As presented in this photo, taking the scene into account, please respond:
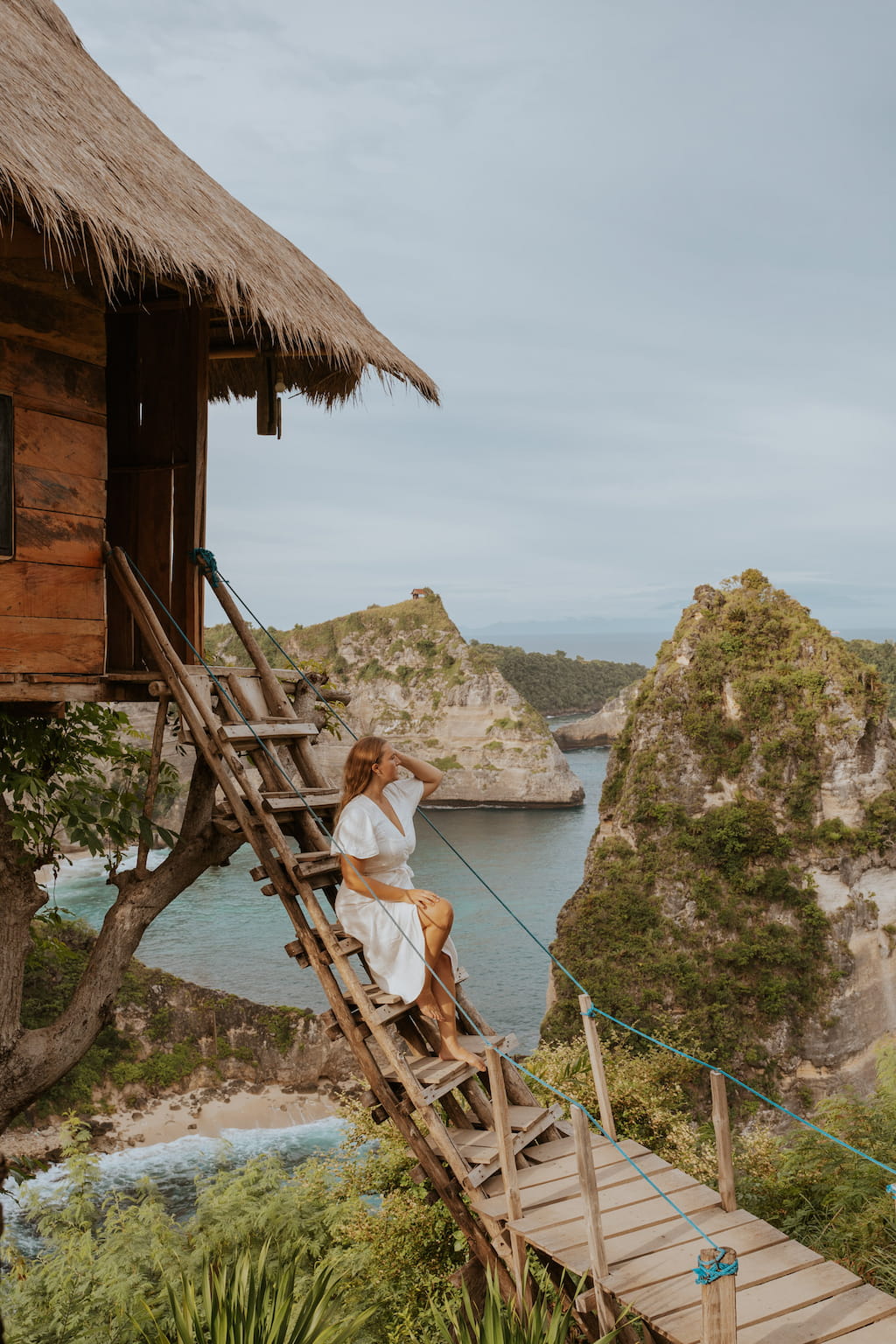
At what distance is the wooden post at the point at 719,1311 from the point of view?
3.35 meters

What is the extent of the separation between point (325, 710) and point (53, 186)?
355cm

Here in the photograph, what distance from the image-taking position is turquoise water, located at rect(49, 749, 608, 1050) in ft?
117

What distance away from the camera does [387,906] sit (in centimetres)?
495

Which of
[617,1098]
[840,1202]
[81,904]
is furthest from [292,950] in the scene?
[81,904]

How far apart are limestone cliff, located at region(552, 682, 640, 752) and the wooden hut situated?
77199 mm

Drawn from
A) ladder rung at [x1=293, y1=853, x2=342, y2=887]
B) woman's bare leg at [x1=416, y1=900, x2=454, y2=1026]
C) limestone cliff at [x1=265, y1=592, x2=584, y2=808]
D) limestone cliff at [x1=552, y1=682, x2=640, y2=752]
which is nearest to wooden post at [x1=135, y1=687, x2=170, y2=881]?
ladder rung at [x1=293, y1=853, x2=342, y2=887]

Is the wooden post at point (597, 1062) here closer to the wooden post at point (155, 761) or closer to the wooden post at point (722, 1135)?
the wooden post at point (722, 1135)

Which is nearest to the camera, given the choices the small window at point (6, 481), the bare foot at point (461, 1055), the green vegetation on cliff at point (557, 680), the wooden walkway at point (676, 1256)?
the wooden walkway at point (676, 1256)

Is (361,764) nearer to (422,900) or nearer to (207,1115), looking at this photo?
(422,900)

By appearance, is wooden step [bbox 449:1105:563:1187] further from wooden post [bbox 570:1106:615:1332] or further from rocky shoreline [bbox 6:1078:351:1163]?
rocky shoreline [bbox 6:1078:351:1163]

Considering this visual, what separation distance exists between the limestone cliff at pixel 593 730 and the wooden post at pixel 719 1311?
79807 millimetres

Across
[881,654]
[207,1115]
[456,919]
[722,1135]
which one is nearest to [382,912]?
[722,1135]

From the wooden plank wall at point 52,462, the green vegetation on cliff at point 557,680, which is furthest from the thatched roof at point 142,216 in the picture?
the green vegetation on cliff at point 557,680

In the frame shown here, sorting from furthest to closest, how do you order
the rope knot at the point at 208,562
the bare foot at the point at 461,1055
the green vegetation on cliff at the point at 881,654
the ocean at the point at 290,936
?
the green vegetation on cliff at the point at 881,654
the ocean at the point at 290,936
the rope knot at the point at 208,562
the bare foot at the point at 461,1055
